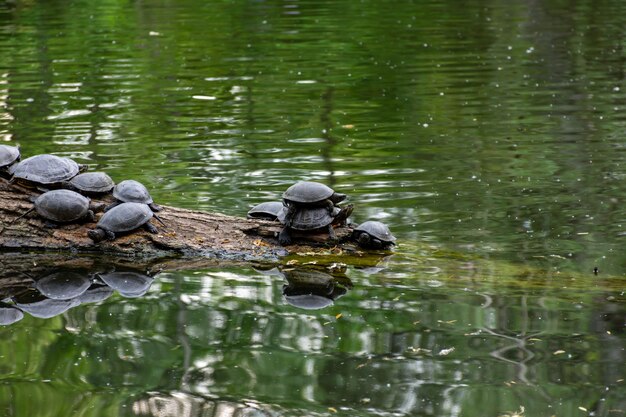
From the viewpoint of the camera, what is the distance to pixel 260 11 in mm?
28219

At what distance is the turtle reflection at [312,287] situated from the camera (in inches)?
284

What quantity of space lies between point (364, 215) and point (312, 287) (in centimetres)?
185

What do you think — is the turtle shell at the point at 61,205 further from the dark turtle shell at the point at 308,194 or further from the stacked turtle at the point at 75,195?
the dark turtle shell at the point at 308,194

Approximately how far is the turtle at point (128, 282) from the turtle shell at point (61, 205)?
1.67 feet

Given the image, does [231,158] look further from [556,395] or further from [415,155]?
[556,395]

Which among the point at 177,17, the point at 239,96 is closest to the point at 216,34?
the point at 177,17

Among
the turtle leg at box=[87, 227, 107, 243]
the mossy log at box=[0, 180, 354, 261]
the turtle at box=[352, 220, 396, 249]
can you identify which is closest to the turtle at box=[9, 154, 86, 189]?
the mossy log at box=[0, 180, 354, 261]

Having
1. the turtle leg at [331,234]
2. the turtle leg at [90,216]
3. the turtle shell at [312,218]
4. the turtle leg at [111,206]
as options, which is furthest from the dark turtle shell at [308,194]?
the turtle leg at [90,216]

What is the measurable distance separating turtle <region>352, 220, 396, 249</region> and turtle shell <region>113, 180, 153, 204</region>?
5.27ft

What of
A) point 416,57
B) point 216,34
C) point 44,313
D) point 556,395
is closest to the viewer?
point 556,395

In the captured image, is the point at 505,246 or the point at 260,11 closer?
the point at 505,246

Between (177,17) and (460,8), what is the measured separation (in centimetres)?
742

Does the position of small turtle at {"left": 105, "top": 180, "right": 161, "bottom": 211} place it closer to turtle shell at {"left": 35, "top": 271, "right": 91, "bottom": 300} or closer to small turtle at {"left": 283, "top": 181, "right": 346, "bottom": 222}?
turtle shell at {"left": 35, "top": 271, "right": 91, "bottom": 300}

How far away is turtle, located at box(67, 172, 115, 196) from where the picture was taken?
26.7 ft
